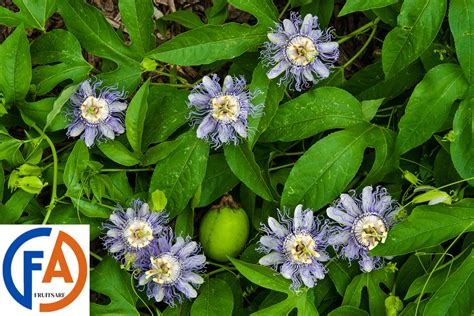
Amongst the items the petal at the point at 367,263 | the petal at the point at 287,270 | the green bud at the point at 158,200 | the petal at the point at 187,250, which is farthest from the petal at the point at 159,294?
the petal at the point at 367,263

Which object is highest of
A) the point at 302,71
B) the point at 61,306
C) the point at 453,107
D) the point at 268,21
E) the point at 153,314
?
the point at 268,21

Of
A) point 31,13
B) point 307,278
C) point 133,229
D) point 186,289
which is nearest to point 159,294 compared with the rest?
point 186,289

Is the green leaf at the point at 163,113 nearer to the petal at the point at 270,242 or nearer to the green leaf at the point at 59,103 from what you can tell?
the green leaf at the point at 59,103

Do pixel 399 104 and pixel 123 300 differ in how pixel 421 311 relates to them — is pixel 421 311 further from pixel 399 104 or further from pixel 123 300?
pixel 123 300

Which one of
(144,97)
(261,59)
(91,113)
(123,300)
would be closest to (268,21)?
(261,59)

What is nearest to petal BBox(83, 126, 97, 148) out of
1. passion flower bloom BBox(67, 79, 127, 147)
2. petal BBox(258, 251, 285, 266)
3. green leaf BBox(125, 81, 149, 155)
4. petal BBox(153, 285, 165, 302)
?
passion flower bloom BBox(67, 79, 127, 147)

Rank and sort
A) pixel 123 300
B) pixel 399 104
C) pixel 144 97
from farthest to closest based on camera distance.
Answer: pixel 399 104 → pixel 123 300 → pixel 144 97

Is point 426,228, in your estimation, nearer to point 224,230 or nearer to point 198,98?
point 224,230

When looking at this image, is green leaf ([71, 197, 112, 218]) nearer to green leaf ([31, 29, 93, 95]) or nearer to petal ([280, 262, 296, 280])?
green leaf ([31, 29, 93, 95])
